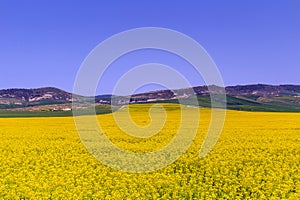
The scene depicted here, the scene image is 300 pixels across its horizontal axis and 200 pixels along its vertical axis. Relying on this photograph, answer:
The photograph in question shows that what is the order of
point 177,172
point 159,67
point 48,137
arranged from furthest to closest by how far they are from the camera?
point 48,137, point 159,67, point 177,172

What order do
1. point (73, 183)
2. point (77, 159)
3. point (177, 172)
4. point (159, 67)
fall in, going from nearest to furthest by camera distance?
point (73, 183)
point (177, 172)
point (77, 159)
point (159, 67)

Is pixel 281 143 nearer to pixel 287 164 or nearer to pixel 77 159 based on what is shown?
pixel 287 164

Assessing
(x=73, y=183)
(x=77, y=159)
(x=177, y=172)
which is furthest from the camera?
(x=77, y=159)

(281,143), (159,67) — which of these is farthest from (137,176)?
(281,143)

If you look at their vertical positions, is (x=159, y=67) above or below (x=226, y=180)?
above

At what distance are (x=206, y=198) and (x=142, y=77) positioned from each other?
38.5ft

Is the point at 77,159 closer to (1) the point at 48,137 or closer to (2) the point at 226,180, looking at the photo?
(2) the point at 226,180

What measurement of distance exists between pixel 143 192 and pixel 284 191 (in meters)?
3.61

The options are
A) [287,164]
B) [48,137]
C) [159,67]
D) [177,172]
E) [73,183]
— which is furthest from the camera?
[48,137]

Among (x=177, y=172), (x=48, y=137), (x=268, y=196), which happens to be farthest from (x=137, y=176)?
(x=48, y=137)

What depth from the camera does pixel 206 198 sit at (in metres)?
9.74

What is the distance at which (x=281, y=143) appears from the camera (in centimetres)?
2073

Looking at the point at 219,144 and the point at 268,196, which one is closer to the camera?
the point at 268,196

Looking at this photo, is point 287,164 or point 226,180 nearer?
point 226,180
